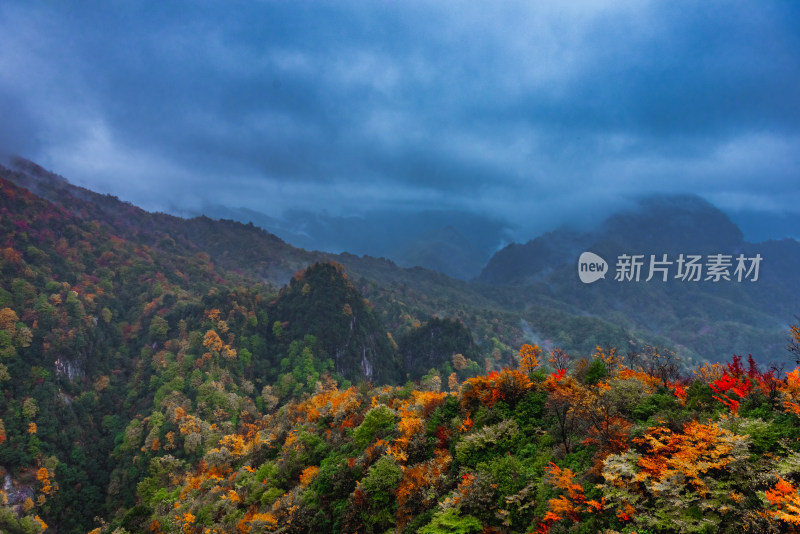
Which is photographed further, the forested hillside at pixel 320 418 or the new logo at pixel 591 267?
the new logo at pixel 591 267

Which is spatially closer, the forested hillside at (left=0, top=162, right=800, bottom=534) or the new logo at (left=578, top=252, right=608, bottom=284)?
the forested hillside at (left=0, top=162, right=800, bottom=534)

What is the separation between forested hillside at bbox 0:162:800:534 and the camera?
40.6 ft

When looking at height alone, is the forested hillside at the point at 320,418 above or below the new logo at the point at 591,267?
below

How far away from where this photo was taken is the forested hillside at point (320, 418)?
12.4 metres

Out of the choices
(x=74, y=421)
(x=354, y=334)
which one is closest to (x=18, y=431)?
(x=74, y=421)

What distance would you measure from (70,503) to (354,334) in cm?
7981

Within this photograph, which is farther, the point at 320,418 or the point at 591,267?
the point at 591,267

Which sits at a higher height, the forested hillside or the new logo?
the new logo

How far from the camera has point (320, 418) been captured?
38.7m

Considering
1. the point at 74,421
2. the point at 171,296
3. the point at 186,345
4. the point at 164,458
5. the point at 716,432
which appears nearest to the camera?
the point at 716,432

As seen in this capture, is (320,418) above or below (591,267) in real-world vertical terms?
below

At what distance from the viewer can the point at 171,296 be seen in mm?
144500

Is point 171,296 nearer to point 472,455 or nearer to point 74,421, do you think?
point 74,421

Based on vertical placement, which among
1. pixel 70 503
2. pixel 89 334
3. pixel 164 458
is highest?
pixel 89 334
